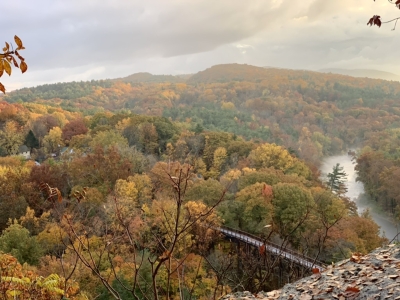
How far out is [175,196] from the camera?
12.7ft

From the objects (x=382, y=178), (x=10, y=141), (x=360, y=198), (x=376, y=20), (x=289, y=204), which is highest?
(x=376, y=20)

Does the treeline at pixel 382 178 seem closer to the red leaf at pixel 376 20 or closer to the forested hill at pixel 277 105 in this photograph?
the forested hill at pixel 277 105

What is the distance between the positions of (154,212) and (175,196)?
14169 mm

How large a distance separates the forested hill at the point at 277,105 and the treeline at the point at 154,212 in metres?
19.7

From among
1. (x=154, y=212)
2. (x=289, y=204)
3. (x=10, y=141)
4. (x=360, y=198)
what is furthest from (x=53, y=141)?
(x=360, y=198)

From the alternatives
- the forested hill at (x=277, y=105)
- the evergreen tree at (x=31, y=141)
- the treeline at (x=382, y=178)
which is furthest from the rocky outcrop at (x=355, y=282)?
the forested hill at (x=277, y=105)

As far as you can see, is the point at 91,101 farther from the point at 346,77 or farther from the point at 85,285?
the point at 85,285

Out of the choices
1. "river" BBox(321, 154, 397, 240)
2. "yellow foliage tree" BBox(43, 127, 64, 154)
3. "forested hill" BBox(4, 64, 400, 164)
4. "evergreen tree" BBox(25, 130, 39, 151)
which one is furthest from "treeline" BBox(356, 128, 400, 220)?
"evergreen tree" BBox(25, 130, 39, 151)

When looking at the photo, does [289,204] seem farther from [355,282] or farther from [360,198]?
[360,198]

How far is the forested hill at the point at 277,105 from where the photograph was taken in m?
64.8

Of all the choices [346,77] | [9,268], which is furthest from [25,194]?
[346,77]

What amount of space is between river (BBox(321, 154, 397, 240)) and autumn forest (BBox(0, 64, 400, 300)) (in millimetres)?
1082

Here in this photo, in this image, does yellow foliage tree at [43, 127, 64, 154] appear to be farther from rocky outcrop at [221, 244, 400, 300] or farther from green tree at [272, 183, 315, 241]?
rocky outcrop at [221, 244, 400, 300]

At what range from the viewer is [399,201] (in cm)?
2964
